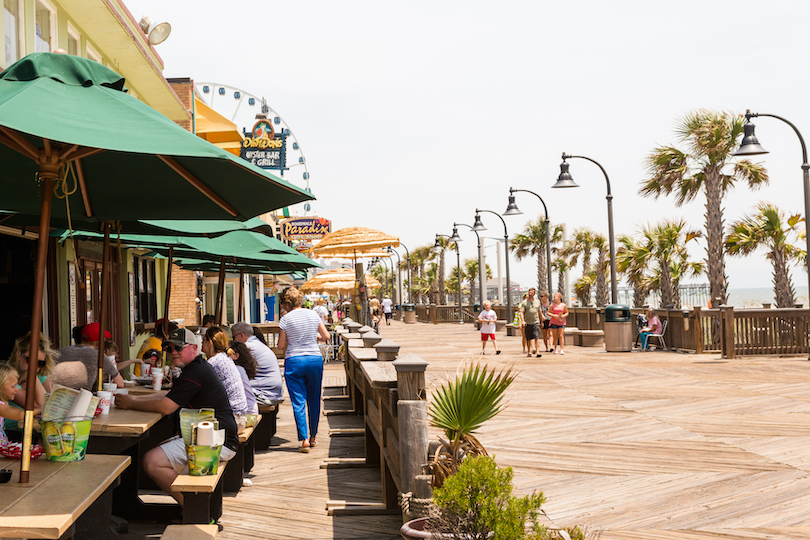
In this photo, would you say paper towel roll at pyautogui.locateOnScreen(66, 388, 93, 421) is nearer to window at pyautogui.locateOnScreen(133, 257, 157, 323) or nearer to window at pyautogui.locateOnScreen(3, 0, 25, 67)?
window at pyautogui.locateOnScreen(3, 0, 25, 67)

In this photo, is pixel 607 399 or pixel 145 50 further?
pixel 145 50

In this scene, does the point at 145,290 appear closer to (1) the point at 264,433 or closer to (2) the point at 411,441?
(1) the point at 264,433

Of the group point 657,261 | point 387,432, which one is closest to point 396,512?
point 387,432

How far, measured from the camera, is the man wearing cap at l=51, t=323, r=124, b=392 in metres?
6.01

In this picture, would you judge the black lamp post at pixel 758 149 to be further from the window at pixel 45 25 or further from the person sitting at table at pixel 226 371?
the window at pixel 45 25

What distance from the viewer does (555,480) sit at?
6.43 m

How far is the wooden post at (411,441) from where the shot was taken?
187 inches

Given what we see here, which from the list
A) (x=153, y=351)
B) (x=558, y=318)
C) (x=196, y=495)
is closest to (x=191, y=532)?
(x=196, y=495)

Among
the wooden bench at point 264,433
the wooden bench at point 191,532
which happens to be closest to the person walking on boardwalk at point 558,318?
the wooden bench at point 264,433

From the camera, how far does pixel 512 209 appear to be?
1121 inches

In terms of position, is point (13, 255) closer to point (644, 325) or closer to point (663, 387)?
point (663, 387)

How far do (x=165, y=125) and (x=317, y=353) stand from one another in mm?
5145

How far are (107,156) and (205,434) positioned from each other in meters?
2.05

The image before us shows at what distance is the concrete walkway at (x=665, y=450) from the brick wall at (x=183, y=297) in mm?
13782
